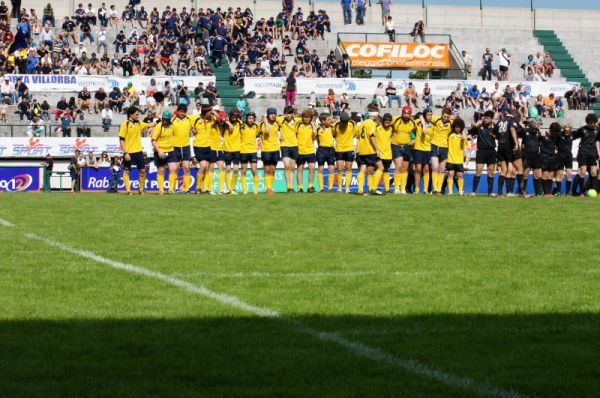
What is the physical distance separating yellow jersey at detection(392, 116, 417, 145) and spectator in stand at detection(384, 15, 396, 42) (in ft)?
87.5

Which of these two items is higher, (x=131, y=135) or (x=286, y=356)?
(x=131, y=135)

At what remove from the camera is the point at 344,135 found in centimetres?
2612

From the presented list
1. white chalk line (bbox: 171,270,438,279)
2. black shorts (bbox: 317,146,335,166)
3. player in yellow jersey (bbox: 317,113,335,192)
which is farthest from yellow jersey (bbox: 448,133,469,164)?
white chalk line (bbox: 171,270,438,279)

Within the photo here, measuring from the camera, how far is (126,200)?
71.2 feet

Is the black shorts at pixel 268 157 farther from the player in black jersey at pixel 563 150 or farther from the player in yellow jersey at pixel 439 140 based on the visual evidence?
the player in black jersey at pixel 563 150

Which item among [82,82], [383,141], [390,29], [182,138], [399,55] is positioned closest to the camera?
[182,138]

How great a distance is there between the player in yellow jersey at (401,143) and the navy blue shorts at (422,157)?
28 centimetres

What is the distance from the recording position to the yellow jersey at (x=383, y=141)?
991 inches

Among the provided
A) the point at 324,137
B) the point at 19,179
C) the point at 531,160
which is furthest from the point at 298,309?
the point at 19,179

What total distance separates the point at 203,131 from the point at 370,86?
23.0m

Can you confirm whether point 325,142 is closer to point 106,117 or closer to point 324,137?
point 324,137

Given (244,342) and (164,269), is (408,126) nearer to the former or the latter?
(164,269)

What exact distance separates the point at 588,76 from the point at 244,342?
50394 mm

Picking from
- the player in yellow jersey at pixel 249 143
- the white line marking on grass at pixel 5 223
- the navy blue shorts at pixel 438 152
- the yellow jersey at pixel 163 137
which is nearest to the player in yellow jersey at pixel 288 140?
the player in yellow jersey at pixel 249 143
